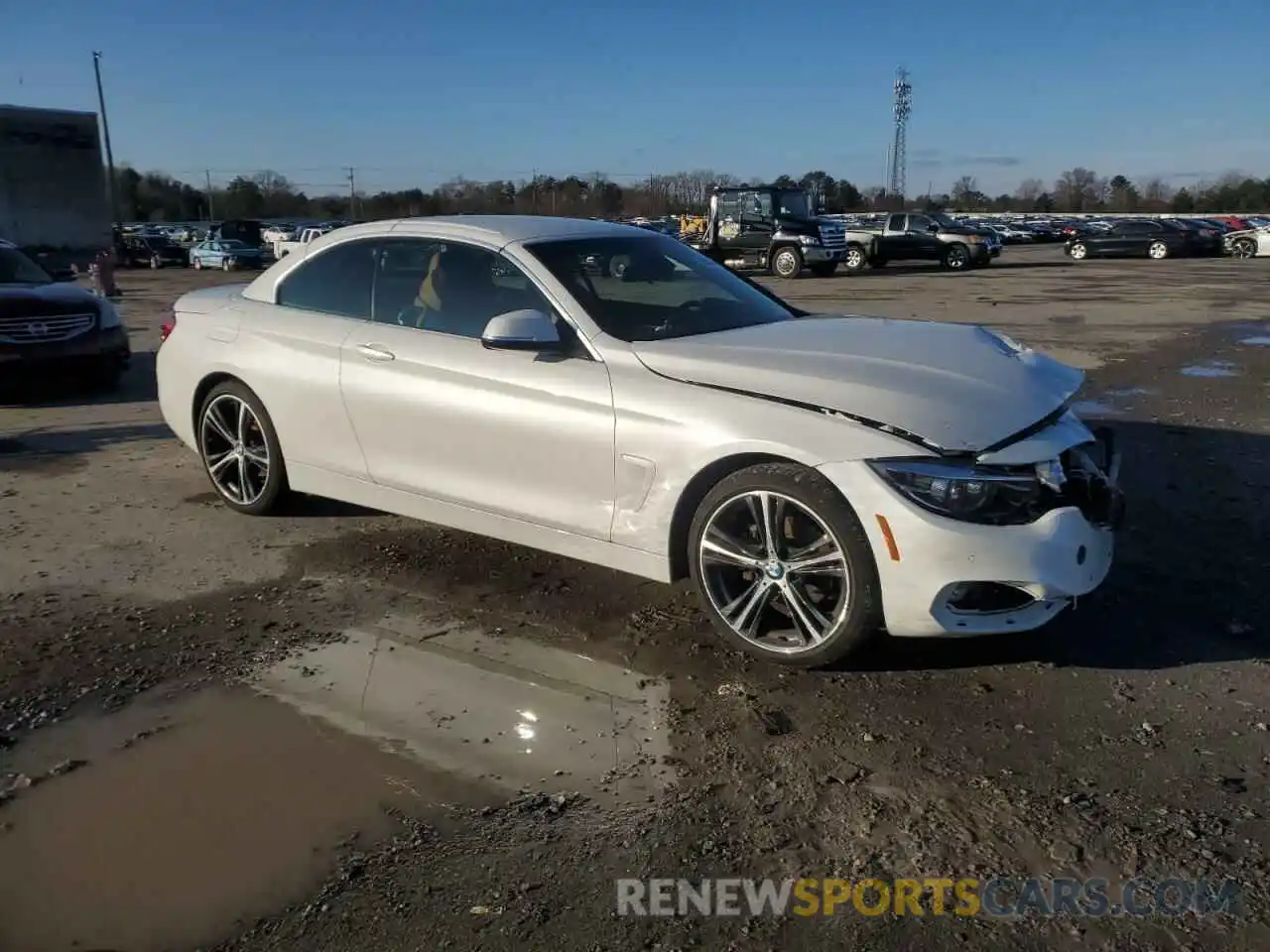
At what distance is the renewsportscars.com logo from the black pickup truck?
1254 inches

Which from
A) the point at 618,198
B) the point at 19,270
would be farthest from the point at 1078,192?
Result: the point at 19,270

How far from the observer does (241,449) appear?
5.80m

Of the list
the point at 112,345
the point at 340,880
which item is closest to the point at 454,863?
the point at 340,880

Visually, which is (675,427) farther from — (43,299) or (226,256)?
(226,256)

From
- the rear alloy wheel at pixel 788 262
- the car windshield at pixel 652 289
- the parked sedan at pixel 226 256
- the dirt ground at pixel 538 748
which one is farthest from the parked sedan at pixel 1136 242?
the car windshield at pixel 652 289

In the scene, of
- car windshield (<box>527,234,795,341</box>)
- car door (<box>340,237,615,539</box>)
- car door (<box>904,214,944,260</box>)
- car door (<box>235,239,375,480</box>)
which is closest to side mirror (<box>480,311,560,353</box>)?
car door (<box>340,237,615,539</box>)

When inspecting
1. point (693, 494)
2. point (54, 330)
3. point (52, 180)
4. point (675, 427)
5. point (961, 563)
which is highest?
point (52, 180)

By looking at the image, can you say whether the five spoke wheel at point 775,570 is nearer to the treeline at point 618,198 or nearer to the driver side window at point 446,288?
the driver side window at point 446,288

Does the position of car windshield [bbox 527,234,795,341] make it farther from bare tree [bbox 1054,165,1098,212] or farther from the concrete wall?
bare tree [bbox 1054,165,1098,212]

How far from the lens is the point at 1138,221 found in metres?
39.8

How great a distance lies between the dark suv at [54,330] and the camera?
9242mm

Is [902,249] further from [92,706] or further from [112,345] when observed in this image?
[92,706]

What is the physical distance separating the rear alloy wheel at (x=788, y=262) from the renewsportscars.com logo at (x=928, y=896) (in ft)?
90.2

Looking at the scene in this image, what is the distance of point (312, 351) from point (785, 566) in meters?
2.72
